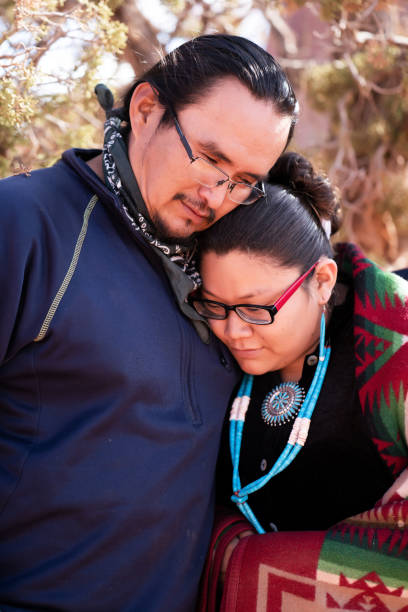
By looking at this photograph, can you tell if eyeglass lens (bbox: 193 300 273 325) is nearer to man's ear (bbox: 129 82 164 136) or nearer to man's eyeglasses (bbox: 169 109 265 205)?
man's eyeglasses (bbox: 169 109 265 205)

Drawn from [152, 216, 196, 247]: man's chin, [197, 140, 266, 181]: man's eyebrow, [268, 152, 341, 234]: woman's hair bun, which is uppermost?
[197, 140, 266, 181]: man's eyebrow

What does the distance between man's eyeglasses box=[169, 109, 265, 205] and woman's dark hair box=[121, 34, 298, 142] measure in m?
0.10

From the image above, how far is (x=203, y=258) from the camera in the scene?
2.38 metres

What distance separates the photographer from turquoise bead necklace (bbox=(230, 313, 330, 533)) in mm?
2291

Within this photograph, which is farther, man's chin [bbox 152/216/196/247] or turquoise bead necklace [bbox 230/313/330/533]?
turquoise bead necklace [bbox 230/313/330/533]

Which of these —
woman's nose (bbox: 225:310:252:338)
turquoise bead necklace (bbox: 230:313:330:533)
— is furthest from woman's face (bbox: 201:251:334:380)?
turquoise bead necklace (bbox: 230:313:330:533)

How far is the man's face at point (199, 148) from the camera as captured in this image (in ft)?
6.85

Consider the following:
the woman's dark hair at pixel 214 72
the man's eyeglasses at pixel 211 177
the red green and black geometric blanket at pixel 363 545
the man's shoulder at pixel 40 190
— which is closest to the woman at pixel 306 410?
the red green and black geometric blanket at pixel 363 545

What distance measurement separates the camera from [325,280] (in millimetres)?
2436

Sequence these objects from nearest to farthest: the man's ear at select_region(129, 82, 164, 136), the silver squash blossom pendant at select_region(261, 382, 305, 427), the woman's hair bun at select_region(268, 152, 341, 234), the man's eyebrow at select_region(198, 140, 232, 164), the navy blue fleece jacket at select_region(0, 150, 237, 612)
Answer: the navy blue fleece jacket at select_region(0, 150, 237, 612), the man's eyebrow at select_region(198, 140, 232, 164), the man's ear at select_region(129, 82, 164, 136), the silver squash blossom pendant at select_region(261, 382, 305, 427), the woman's hair bun at select_region(268, 152, 341, 234)

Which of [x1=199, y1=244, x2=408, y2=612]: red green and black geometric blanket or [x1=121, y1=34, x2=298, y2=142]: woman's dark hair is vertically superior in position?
[x1=121, y1=34, x2=298, y2=142]: woman's dark hair

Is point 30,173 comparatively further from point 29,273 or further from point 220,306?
point 220,306

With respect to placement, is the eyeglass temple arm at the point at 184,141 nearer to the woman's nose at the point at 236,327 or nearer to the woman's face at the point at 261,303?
the woman's face at the point at 261,303

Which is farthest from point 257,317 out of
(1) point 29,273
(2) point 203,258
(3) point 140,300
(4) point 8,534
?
(4) point 8,534
